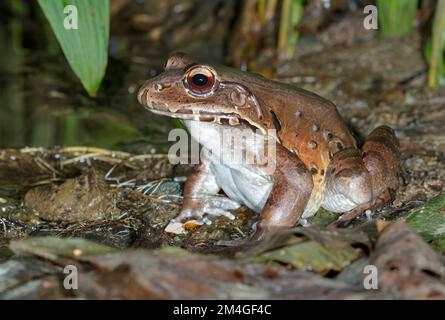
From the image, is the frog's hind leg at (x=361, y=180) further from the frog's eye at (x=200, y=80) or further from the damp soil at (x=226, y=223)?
the frog's eye at (x=200, y=80)

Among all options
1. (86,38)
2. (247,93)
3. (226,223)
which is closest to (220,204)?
(226,223)

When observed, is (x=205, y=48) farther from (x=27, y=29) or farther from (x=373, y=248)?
(x=373, y=248)

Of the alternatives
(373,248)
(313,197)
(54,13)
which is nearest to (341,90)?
(313,197)

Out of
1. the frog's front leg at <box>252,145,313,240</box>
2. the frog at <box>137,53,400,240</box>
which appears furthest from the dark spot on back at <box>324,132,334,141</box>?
the frog's front leg at <box>252,145,313,240</box>

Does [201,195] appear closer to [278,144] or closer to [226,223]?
[226,223]

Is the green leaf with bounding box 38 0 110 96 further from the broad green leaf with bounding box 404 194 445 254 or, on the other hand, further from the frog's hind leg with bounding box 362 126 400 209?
the broad green leaf with bounding box 404 194 445 254

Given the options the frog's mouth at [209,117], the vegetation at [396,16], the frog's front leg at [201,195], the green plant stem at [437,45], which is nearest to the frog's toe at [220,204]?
the frog's front leg at [201,195]
